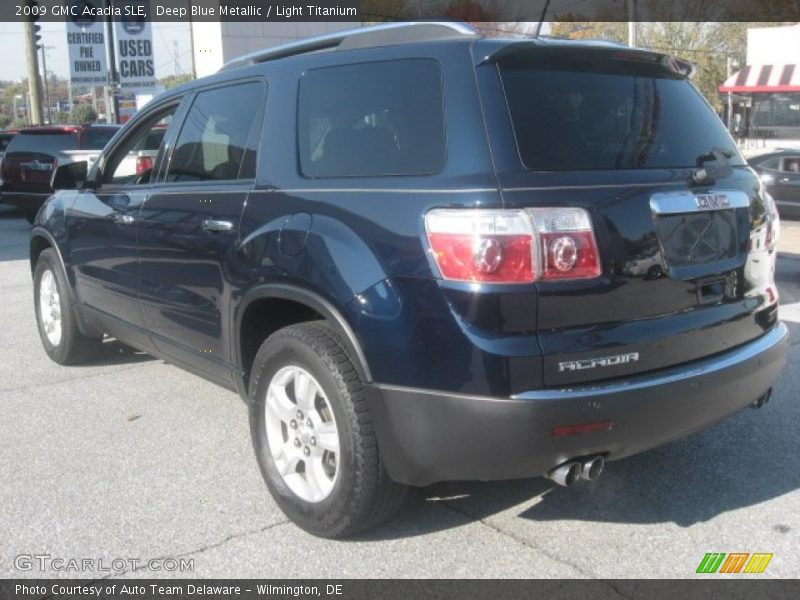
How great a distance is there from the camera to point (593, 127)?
3236 mm

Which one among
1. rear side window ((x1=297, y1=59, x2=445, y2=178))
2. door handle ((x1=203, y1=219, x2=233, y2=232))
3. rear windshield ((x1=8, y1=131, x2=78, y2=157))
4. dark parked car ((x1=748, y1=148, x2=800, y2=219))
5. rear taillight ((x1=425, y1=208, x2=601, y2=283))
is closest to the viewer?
rear taillight ((x1=425, y1=208, x2=601, y2=283))

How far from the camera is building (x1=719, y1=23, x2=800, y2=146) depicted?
26875 millimetres

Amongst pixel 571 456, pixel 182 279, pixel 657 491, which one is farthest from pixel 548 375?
pixel 182 279

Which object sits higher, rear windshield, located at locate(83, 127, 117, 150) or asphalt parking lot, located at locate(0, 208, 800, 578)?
rear windshield, located at locate(83, 127, 117, 150)

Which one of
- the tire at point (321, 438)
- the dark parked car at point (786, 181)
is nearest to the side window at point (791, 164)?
the dark parked car at point (786, 181)

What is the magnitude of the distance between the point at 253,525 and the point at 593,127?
2.11 m

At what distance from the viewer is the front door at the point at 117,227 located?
486 cm

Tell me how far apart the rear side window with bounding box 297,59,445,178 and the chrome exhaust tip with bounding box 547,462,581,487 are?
1.14 metres

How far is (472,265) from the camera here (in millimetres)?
2896

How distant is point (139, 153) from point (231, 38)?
838 inches

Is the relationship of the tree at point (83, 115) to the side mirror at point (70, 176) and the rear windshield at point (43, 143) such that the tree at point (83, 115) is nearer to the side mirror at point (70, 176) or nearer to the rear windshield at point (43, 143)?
the rear windshield at point (43, 143)

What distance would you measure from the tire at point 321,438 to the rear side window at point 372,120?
2.22ft
